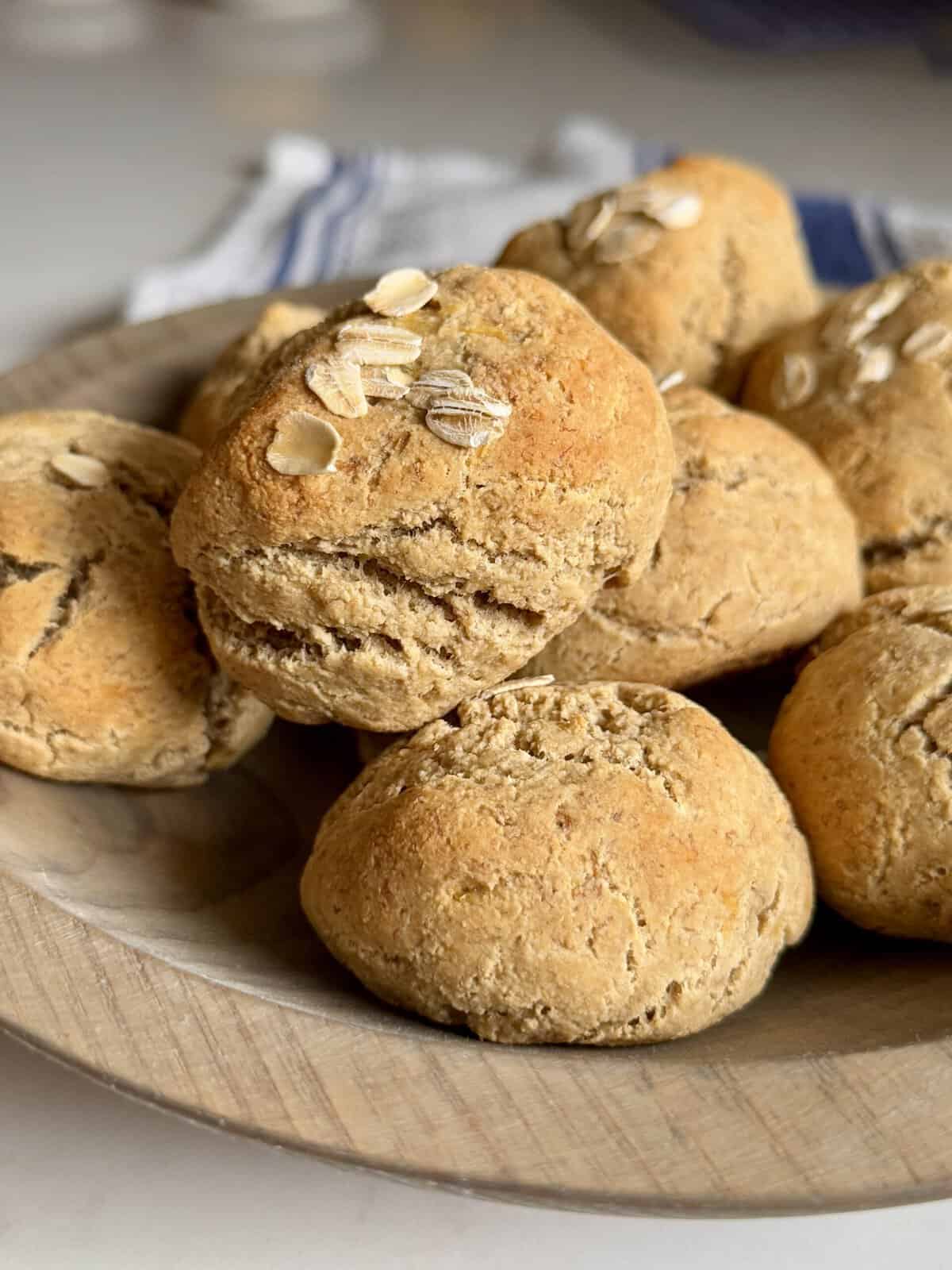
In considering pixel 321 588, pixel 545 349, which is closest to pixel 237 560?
pixel 321 588

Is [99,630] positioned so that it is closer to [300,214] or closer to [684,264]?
[684,264]

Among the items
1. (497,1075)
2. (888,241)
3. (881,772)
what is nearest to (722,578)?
(881,772)

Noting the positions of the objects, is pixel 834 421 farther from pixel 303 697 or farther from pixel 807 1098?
pixel 807 1098

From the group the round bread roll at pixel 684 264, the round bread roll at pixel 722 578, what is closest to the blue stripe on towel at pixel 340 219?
the round bread roll at pixel 684 264

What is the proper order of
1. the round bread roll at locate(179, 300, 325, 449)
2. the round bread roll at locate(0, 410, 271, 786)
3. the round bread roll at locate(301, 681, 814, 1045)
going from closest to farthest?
the round bread roll at locate(301, 681, 814, 1045) → the round bread roll at locate(0, 410, 271, 786) → the round bread roll at locate(179, 300, 325, 449)

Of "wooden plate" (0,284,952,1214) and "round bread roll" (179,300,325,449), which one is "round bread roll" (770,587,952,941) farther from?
"round bread roll" (179,300,325,449)

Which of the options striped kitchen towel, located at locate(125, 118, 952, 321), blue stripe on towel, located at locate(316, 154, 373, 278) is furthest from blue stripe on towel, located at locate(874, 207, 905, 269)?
blue stripe on towel, located at locate(316, 154, 373, 278)

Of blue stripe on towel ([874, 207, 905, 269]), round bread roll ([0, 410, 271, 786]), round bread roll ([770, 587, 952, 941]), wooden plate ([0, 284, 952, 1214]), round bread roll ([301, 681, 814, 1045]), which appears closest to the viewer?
wooden plate ([0, 284, 952, 1214])

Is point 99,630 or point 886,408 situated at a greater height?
point 886,408
